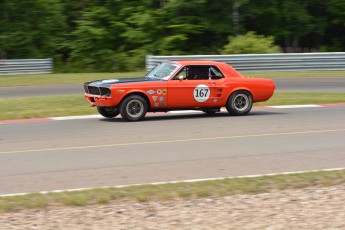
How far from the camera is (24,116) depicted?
16469 mm

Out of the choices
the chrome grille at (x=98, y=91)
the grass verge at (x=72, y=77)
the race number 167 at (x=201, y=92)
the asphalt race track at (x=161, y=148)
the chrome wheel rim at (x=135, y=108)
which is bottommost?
the asphalt race track at (x=161, y=148)

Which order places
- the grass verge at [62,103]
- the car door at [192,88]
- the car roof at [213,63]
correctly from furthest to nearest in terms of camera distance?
1. the grass verge at [62,103]
2. the car roof at [213,63]
3. the car door at [192,88]

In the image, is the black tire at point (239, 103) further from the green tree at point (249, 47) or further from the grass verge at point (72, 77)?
the green tree at point (249, 47)

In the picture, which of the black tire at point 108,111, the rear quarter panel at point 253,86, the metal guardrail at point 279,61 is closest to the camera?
the black tire at point 108,111

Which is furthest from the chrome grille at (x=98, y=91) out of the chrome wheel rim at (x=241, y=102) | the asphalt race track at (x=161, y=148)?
the chrome wheel rim at (x=241, y=102)

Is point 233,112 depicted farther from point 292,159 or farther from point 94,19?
point 94,19

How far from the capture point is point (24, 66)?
3078 centimetres

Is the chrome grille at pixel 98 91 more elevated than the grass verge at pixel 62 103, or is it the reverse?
the chrome grille at pixel 98 91

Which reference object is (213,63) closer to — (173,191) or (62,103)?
(62,103)

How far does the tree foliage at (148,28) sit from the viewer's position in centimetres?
3403

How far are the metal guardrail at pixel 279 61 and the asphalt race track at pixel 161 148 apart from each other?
1128 cm

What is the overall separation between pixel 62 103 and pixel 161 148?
8.06 meters

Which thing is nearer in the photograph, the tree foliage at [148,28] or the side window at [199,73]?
the side window at [199,73]

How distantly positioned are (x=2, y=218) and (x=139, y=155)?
4188mm
